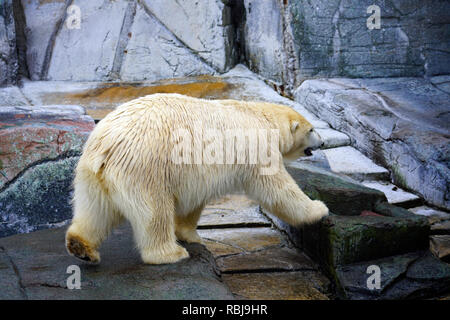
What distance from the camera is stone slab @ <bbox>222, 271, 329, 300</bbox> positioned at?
9.94 ft

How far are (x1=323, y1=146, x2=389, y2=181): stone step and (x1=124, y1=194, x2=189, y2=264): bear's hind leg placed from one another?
8.26 ft

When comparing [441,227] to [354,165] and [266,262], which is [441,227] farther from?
[266,262]

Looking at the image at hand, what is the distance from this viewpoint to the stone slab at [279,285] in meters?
3.03

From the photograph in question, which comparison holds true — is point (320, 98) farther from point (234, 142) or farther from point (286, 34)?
point (234, 142)

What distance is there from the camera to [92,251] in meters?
2.74

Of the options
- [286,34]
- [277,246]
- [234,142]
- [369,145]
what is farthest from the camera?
[286,34]

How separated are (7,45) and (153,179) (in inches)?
190

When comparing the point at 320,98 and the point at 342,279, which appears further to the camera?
the point at 320,98

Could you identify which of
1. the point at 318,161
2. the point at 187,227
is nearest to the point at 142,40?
the point at 318,161

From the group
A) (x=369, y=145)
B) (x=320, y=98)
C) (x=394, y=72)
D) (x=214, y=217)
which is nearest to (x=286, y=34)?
(x=320, y=98)

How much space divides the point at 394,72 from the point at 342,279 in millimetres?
4068

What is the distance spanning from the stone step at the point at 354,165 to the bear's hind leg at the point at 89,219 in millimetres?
2781

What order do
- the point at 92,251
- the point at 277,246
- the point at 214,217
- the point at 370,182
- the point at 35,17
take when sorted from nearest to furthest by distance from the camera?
1. the point at 92,251
2. the point at 277,246
3. the point at 214,217
4. the point at 370,182
5. the point at 35,17

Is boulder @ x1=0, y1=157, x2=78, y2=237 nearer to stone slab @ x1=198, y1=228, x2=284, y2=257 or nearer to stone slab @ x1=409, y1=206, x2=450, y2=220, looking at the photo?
stone slab @ x1=198, y1=228, x2=284, y2=257
